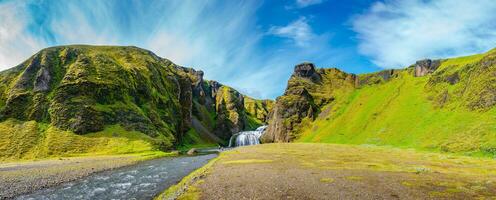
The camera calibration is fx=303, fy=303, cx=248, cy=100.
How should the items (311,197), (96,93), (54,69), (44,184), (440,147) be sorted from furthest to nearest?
(54,69), (96,93), (440,147), (44,184), (311,197)

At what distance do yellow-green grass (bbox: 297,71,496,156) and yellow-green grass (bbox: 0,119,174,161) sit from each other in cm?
9631

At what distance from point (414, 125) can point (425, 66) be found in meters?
80.5

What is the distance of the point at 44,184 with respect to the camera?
4538 centimetres

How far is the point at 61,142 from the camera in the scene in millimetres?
118688

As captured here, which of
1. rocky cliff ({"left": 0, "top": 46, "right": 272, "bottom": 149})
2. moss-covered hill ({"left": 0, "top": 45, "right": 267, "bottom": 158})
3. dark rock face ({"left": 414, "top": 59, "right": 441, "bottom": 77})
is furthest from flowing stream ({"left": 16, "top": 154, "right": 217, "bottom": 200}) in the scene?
dark rock face ({"left": 414, "top": 59, "right": 441, "bottom": 77})

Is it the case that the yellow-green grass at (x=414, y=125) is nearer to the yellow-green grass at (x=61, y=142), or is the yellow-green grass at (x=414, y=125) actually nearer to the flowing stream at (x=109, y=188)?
the flowing stream at (x=109, y=188)

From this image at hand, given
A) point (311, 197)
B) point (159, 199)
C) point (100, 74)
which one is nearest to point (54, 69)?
point (100, 74)

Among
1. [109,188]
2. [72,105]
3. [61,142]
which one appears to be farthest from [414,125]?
[72,105]

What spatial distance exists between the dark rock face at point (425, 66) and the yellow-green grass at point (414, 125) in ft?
18.4

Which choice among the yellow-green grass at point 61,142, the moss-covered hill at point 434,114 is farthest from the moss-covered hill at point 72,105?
the moss-covered hill at point 434,114

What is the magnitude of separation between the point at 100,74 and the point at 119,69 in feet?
48.3

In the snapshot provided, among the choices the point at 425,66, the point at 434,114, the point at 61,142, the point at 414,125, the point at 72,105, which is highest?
the point at 425,66

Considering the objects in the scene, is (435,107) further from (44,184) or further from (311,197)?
(44,184)

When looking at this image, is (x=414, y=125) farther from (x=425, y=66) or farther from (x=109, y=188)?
(x=109, y=188)
